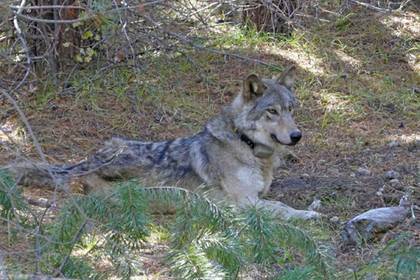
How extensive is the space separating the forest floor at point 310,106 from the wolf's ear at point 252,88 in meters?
0.87

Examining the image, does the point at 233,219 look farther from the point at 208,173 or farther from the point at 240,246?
the point at 208,173

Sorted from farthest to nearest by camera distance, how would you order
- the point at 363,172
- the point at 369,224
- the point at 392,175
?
the point at 363,172, the point at 392,175, the point at 369,224

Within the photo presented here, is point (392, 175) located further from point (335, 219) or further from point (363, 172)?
point (335, 219)

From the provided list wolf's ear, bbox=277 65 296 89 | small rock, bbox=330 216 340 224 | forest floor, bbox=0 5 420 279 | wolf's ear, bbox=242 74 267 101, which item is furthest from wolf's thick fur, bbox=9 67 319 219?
small rock, bbox=330 216 340 224

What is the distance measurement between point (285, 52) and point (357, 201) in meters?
4.26

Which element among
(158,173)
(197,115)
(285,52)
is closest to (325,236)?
(158,173)

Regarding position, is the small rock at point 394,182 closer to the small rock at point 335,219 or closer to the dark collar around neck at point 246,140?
the small rock at point 335,219

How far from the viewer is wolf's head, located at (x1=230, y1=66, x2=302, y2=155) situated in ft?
22.6

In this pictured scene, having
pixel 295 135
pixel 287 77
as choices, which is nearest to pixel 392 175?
pixel 295 135

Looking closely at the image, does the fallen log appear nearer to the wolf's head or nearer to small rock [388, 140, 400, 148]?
the wolf's head

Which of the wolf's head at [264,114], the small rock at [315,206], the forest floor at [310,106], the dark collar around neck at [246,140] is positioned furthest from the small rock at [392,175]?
the dark collar around neck at [246,140]

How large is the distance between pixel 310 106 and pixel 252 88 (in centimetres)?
275

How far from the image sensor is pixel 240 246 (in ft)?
12.8

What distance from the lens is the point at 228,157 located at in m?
6.98
